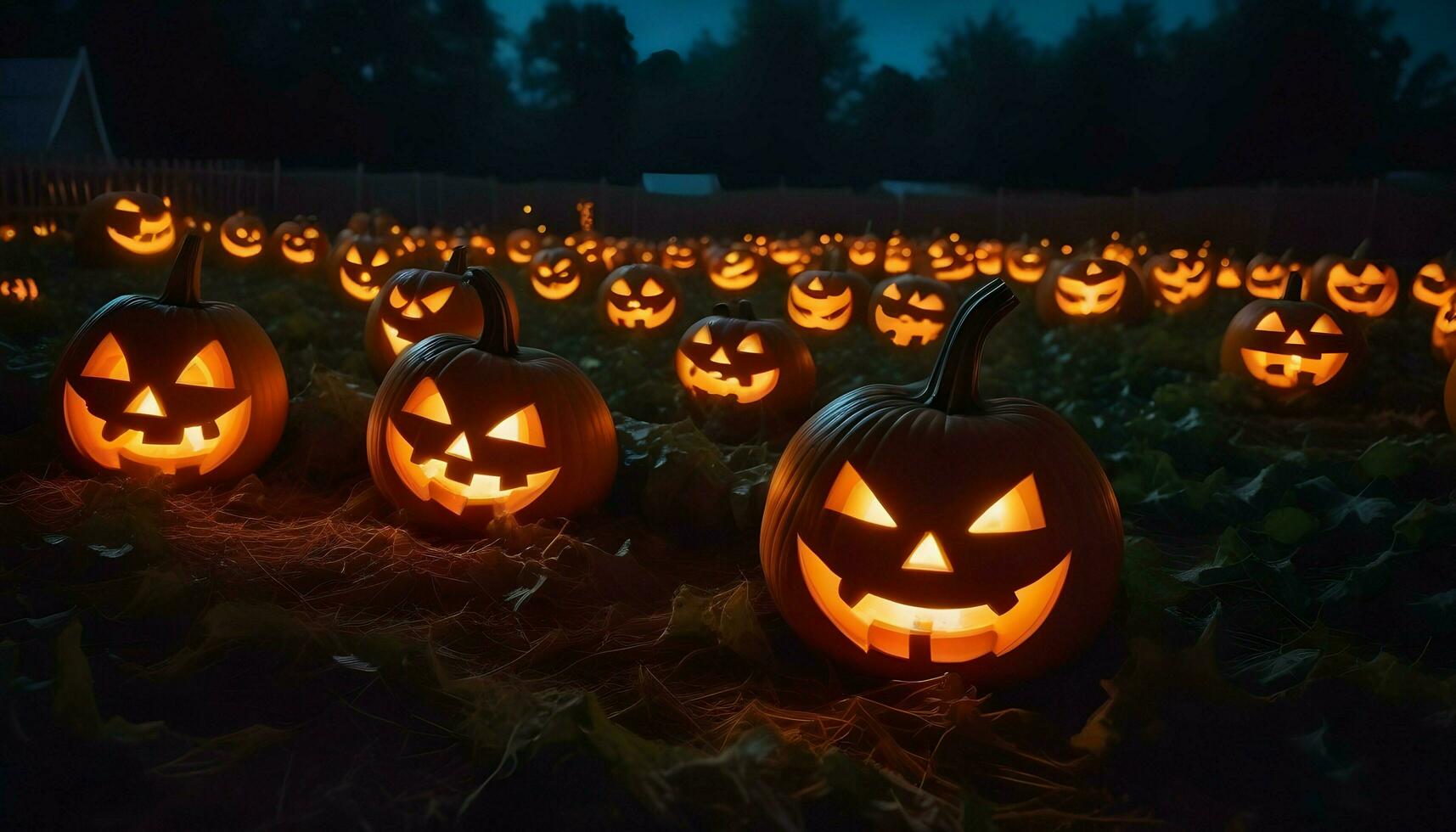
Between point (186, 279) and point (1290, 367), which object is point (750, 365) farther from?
point (1290, 367)

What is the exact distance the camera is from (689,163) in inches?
1170

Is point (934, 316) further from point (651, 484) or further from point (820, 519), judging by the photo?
point (820, 519)

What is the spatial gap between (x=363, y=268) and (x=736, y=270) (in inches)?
173

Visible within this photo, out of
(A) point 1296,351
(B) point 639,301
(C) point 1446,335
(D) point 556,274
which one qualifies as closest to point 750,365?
(B) point 639,301

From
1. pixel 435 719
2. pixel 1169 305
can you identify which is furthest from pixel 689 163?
pixel 435 719

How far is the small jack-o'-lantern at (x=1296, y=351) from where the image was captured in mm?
6605

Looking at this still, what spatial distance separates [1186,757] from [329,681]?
1.99 m

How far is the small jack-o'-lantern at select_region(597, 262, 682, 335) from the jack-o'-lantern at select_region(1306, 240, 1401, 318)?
6.63m

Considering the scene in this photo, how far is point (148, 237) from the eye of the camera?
10039 millimetres

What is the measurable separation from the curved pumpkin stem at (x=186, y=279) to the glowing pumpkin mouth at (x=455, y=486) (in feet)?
3.85

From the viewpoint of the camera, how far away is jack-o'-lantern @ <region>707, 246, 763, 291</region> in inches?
464

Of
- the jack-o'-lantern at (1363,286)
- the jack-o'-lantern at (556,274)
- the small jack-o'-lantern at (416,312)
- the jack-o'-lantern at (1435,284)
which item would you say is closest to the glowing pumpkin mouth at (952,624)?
the small jack-o'-lantern at (416,312)

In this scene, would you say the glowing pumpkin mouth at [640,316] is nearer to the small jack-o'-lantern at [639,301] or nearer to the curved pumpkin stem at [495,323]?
the small jack-o'-lantern at [639,301]

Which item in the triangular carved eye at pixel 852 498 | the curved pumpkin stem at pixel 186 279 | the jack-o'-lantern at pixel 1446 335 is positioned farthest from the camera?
the jack-o'-lantern at pixel 1446 335
